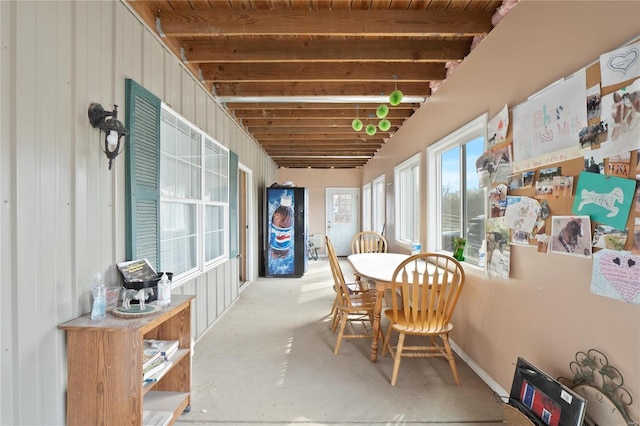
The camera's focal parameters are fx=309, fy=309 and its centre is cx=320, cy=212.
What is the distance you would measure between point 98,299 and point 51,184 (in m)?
0.58

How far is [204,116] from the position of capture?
3.18 metres

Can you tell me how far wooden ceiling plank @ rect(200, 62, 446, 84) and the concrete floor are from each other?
2571 millimetres

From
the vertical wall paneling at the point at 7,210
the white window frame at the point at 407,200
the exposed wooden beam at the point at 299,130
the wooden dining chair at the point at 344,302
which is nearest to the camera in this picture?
the vertical wall paneling at the point at 7,210

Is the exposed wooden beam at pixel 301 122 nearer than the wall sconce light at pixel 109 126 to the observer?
No

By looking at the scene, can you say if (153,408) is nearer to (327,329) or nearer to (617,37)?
(327,329)

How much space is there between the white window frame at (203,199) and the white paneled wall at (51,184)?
1.91ft

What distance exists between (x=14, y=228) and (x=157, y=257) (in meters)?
1.02

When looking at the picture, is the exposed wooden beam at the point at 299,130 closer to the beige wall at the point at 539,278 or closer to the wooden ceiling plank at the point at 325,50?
the wooden ceiling plank at the point at 325,50

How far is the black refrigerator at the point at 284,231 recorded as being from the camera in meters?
5.99

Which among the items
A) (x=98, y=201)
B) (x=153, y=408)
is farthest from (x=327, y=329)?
(x=98, y=201)

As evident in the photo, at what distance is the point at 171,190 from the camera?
8.15ft

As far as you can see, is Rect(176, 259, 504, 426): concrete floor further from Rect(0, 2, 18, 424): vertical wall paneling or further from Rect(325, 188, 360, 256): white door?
Rect(325, 188, 360, 256): white door

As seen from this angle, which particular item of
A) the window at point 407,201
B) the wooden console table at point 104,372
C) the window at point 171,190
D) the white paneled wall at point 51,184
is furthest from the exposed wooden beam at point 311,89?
the wooden console table at point 104,372

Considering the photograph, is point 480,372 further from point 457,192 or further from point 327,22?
point 327,22
